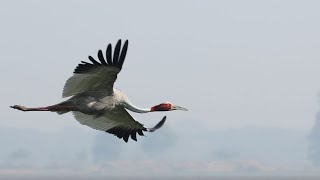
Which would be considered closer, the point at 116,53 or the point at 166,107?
the point at 116,53

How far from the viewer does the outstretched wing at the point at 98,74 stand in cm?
2786

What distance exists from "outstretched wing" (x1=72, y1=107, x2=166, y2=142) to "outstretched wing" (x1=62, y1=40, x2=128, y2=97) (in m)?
1.65

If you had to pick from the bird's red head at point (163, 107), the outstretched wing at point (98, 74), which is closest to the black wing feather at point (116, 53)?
the outstretched wing at point (98, 74)

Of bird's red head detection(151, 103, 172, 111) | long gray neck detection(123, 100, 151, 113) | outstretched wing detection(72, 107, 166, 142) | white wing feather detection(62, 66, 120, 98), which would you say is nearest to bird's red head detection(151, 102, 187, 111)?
bird's red head detection(151, 103, 172, 111)

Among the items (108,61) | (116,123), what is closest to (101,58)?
(108,61)

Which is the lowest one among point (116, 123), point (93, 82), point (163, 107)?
point (116, 123)

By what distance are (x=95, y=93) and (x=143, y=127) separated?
9.77 feet

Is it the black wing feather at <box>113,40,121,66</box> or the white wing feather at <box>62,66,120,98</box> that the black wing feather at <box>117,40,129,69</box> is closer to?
the black wing feather at <box>113,40,121,66</box>

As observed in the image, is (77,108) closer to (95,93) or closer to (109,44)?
(95,93)

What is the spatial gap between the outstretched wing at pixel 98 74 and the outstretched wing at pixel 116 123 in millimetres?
1651

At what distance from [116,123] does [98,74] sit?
134 inches

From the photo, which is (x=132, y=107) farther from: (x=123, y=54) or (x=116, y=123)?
(x=123, y=54)

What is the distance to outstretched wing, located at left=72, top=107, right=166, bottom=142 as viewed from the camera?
31.0 meters

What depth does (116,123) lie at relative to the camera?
31734 millimetres
